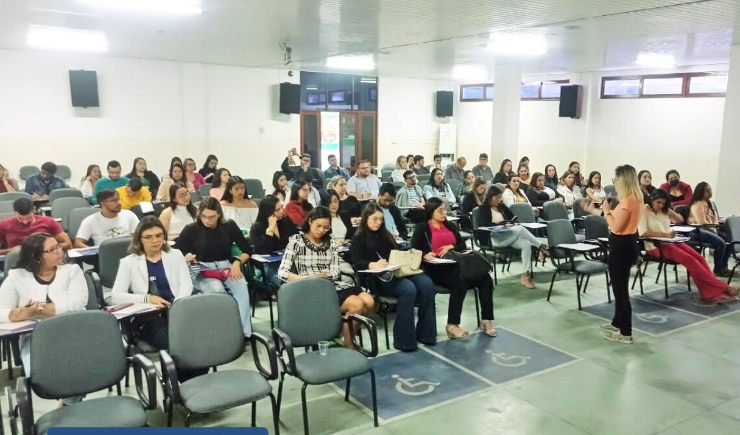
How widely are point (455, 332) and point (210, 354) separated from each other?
2.45m

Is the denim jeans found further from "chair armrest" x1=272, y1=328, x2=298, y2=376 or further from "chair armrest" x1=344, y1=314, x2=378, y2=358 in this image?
"chair armrest" x1=272, y1=328, x2=298, y2=376

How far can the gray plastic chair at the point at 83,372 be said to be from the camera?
2.80m

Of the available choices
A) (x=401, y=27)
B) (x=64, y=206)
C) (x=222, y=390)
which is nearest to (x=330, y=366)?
(x=222, y=390)

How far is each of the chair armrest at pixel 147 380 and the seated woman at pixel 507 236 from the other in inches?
181

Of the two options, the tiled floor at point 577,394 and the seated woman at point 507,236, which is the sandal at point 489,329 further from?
the seated woman at point 507,236

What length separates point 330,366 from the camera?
3461mm

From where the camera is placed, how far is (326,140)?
14516 mm

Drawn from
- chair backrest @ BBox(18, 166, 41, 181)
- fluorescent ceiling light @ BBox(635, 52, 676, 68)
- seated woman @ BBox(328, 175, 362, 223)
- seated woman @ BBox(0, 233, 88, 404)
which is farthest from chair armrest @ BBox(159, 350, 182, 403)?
fluorescent ceiling light @ BBox(635, 52, 676, 68)

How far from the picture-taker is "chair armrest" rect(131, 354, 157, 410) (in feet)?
9.89

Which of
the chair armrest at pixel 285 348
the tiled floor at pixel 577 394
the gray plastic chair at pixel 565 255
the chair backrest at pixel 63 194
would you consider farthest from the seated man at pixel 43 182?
the gray plastic chair at pixel 565 255

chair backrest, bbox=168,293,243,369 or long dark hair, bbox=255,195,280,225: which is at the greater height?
long dark hair, bbox=255,195,280,225

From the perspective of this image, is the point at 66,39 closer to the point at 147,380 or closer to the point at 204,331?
the point at 204,331

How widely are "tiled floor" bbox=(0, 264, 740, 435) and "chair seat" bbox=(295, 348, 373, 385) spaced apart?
0.42m

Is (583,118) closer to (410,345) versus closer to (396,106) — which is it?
(396,106)
